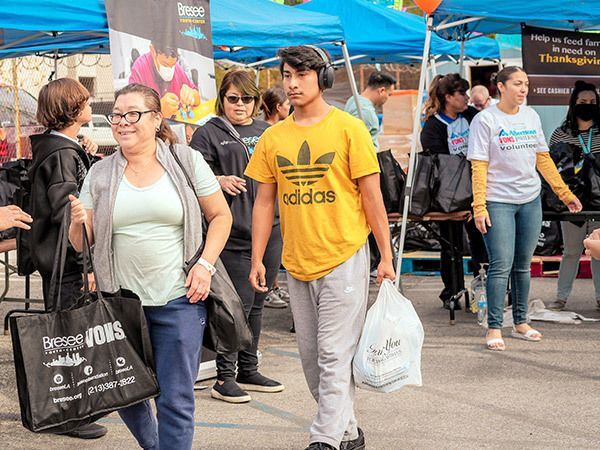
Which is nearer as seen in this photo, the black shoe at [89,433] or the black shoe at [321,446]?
the black shoe at [321,446]

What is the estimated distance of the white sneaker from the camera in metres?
9.48

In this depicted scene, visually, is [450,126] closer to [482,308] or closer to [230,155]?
[482,308]

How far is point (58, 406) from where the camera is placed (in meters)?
3.75

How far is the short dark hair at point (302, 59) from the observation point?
452cm

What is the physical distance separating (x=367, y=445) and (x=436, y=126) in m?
4.09

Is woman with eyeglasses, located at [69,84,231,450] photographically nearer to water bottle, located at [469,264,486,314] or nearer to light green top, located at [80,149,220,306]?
light green top, located at [80,149,220,306]

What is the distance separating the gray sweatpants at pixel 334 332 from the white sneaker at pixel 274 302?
15.6 feet

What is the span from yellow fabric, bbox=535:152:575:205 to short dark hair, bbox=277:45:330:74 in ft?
10.9

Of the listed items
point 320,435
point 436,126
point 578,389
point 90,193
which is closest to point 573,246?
point 436,126

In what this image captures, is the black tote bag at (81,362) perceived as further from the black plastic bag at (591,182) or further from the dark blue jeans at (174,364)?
the black plastic bag at (591,182)

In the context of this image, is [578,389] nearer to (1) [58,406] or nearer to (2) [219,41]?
(1) [58,406]

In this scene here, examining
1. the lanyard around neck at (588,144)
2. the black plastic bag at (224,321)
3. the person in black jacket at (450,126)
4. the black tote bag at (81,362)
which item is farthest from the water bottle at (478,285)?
the black tote bag at (81,362)

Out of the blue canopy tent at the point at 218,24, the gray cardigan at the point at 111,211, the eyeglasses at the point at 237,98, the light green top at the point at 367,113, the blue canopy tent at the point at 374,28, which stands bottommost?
the gray cardigan at the point at 111,211

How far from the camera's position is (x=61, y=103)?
5.30 meters
